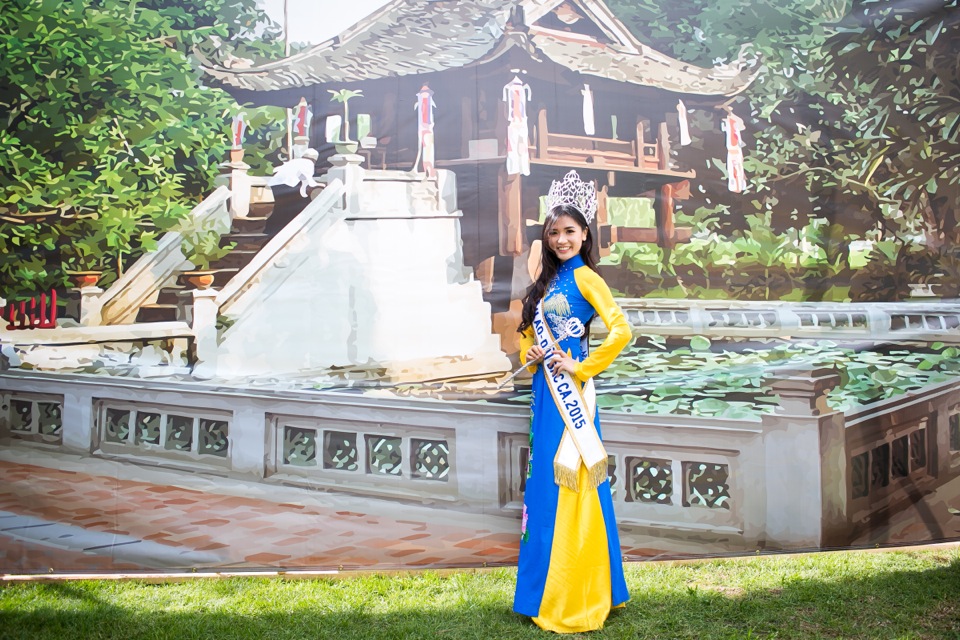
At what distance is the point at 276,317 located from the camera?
301 cm

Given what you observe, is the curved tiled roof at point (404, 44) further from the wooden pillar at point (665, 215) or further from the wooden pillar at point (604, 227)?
the wooden pillar at point (665, 215)

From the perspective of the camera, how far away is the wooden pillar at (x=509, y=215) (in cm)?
302

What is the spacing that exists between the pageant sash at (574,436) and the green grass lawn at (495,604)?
495mm

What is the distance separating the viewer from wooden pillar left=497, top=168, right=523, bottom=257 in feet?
9.91

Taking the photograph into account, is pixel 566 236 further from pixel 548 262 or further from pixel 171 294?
pixel 171 294

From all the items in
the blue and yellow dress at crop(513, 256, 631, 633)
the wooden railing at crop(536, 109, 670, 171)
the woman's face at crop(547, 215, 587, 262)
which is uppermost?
the wooden railing at crop(536, 109, 670, 171)

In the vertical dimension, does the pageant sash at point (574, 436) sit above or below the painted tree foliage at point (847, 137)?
below

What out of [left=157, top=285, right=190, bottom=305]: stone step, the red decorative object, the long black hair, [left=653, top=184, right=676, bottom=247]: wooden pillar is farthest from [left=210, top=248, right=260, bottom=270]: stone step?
[left=653, top=184, right=676, bottom=247]: wooden pillar

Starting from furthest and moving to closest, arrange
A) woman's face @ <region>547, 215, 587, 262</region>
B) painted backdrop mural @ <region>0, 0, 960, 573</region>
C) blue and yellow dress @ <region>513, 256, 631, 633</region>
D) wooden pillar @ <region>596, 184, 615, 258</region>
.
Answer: wooden pillar @ <region>596, 184, 615, 258</region> → painted backdrop mural @ <region>0, 0, 960, 573</region> → woman's face @ <region>547, 215, 587, 262</region> → blue and yellow dress @ <region>513, 256, 631, 633</region>

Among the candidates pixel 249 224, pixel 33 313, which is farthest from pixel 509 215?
pixel 33 313

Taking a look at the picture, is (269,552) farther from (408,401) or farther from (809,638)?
(809,638)

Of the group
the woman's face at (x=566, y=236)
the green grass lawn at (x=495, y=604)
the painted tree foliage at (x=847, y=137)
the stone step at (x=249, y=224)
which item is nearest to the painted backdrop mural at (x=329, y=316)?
the stone step at (x=249, y=224)

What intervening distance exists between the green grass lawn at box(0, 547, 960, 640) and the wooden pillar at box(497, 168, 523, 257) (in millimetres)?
1310

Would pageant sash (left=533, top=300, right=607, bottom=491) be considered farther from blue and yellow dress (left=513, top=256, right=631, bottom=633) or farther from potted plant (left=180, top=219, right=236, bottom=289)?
potted plant (left=180, top=219, right=236, bottom=289)
